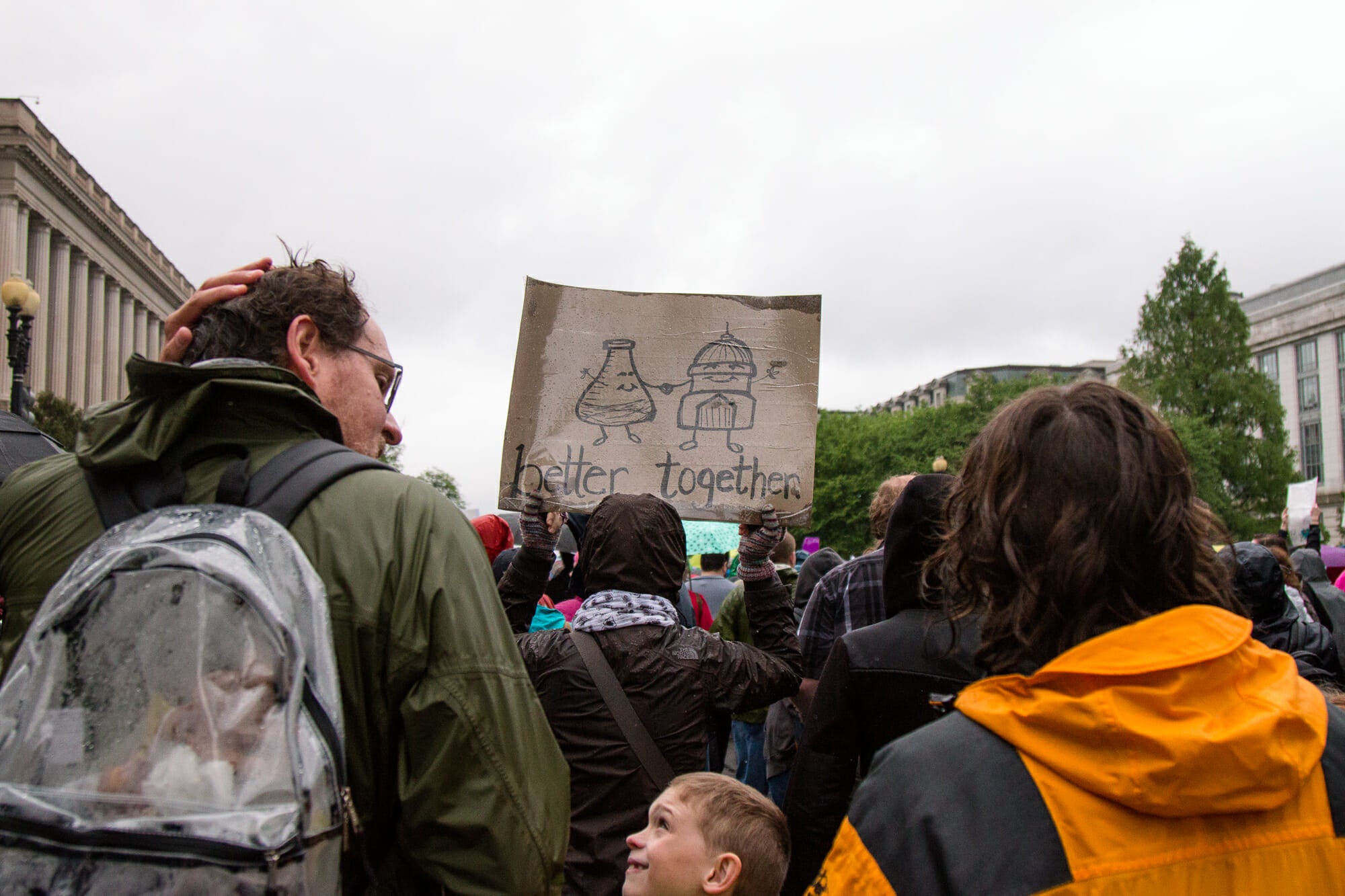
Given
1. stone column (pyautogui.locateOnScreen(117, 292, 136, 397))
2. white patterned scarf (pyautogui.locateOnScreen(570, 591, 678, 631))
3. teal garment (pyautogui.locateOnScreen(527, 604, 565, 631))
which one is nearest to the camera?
white patterned scarf (pyautogui.locateOnScreen(570, 591, 678, 631))

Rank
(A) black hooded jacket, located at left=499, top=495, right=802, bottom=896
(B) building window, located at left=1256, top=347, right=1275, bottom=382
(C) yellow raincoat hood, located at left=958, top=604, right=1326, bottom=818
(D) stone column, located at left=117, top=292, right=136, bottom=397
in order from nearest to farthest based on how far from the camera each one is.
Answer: (C) yellow raincoat hood, located at left=958, top=604, right=1326, bottom=818 < (A) black hooded jacket, located at left=499, top=495, right=802, bottom=896 < (D) stone column, located at left=117, top=292, right=136, bottom=397 < (B) building window, located at left=1256, top=347, right=1275, bottom=382

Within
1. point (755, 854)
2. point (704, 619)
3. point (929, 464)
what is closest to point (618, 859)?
point (755, 854)

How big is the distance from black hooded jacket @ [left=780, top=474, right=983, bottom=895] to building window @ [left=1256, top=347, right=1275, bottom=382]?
7296 centimetres

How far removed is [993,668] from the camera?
149 cm

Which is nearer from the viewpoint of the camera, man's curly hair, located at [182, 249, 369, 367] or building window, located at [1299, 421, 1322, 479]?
man's curly hair, located at [182, 249, 369, 367]

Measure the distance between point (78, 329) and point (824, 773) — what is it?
58961 millimetres

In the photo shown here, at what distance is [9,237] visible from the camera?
44.0m

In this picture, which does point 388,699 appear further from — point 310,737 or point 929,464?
point 929,464

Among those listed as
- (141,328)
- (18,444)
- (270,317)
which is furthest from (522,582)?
(141,328)

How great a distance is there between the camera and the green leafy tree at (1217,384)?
46719 millimetres

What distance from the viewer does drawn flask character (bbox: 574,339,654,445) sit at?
13.7 feet

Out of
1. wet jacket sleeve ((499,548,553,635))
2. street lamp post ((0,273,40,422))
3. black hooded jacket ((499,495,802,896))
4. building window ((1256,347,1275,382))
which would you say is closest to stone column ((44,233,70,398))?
street lamp post ((0,273,40,422))

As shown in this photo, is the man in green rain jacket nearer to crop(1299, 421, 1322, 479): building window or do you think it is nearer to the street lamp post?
the street lamp post

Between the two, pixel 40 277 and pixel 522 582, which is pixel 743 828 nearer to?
pixel 522 582
